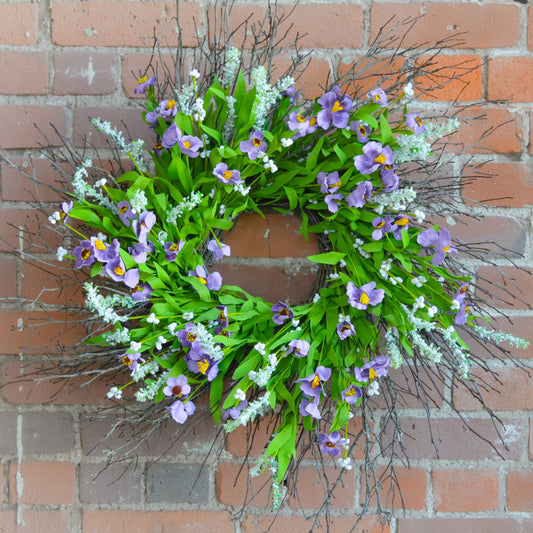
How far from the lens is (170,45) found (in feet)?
3.54

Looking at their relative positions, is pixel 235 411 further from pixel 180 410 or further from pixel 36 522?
pixel 36 522

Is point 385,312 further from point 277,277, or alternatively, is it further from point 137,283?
point 137,283

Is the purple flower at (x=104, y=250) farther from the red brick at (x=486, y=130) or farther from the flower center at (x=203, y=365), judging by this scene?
the red brick at (x=486, y=130)

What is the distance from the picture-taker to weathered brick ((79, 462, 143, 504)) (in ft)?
3.61

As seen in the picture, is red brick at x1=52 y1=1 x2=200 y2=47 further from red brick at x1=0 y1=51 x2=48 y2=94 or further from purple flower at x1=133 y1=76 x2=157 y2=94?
purple flower at x1=133 y1=76 x2=157 y2=94

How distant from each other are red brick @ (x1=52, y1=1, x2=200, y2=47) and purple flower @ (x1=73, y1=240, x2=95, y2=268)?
0.48 m

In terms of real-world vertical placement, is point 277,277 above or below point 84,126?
below

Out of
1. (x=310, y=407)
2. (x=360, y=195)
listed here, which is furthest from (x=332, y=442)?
(x=360, y=195)

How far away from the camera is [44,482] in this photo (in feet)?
3.63

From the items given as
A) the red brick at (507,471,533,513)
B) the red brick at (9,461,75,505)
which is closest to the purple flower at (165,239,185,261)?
the red brick at (9,461,75,505)

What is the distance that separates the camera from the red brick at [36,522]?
43.5 inches

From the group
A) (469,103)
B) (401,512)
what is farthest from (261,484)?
(469,103)

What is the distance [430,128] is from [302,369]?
450mm

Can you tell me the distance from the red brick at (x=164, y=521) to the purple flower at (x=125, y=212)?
627mm
